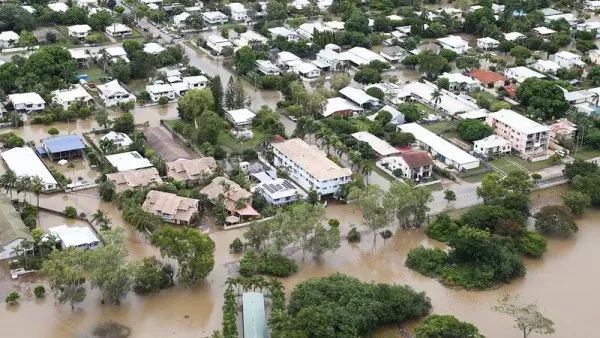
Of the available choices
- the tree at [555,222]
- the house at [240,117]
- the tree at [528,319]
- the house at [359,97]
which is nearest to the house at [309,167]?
the house at [240,117]

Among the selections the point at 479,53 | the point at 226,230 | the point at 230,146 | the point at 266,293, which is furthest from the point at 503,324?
the point at 479,53

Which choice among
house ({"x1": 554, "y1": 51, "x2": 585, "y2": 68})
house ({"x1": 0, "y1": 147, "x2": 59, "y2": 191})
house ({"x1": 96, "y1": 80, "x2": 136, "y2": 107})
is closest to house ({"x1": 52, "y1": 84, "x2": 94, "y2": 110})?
house ({"x1": 96, "y1": 80, "x2": 136, "y2": 107})

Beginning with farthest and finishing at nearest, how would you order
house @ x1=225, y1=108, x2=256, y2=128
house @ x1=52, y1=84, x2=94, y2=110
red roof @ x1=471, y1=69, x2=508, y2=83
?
red roof @ x1=471, y1=69, x2=508, y2=83, house @ x1=52, y1=84, x2=94, y2=110, house @ x1=225, y1=108, x2=256, y2=128

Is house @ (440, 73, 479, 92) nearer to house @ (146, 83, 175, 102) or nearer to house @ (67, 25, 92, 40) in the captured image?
house @ (146, 83, 175, 102)

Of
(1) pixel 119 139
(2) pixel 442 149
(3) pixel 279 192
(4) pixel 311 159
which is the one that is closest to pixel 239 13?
(1) pixel 119 139

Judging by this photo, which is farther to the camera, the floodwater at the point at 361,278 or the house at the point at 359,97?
the house at the point at 359,97

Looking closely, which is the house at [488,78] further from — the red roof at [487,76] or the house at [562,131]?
the house at [562,131]
